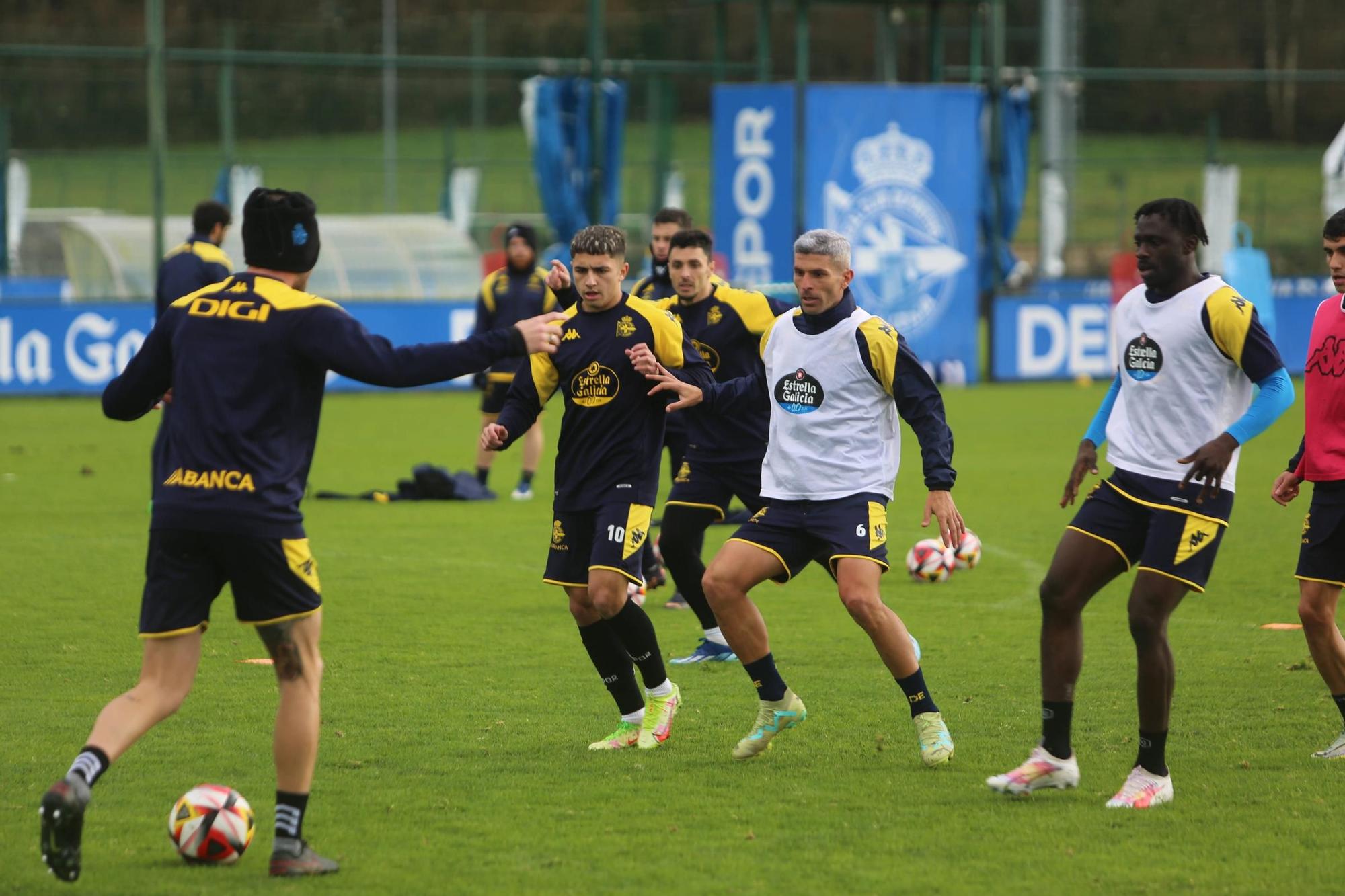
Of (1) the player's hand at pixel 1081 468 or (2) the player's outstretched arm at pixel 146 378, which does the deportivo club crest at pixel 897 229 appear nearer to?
(1) the player's hand at pixel 1081 468

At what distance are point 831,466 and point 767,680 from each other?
897mm

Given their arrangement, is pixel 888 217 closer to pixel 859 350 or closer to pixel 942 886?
pixel 859 350

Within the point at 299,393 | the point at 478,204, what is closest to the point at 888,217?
the point at 478,204

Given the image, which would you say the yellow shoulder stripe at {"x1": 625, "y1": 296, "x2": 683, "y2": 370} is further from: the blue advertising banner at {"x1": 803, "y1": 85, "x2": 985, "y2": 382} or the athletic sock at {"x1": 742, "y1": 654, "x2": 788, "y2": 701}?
the blue advertising banner at {"x1": 803, "y1": 85, "x2": 985, "y2": 382}

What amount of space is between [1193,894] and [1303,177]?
36010 millimetres

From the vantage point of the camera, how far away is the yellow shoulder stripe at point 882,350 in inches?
267

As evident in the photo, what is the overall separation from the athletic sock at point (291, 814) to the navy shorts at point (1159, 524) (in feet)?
9.38

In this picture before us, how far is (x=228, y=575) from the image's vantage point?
18.0 feet

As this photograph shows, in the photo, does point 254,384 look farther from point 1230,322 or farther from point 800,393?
point 1230,322

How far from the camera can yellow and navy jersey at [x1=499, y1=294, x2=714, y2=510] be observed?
23.4ft

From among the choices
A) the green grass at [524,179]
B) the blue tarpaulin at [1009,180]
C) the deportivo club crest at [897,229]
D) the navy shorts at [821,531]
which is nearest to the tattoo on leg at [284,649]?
the navy shorts at [821,531]

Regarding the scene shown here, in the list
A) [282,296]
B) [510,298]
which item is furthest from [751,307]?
[510,298]

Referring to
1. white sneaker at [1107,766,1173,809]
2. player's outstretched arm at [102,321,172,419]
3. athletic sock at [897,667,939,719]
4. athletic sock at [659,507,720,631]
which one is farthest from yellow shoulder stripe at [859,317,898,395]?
player's outstretched arm at [102,321,172,419]

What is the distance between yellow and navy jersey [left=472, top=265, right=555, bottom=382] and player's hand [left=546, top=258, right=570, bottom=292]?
7592 mm
